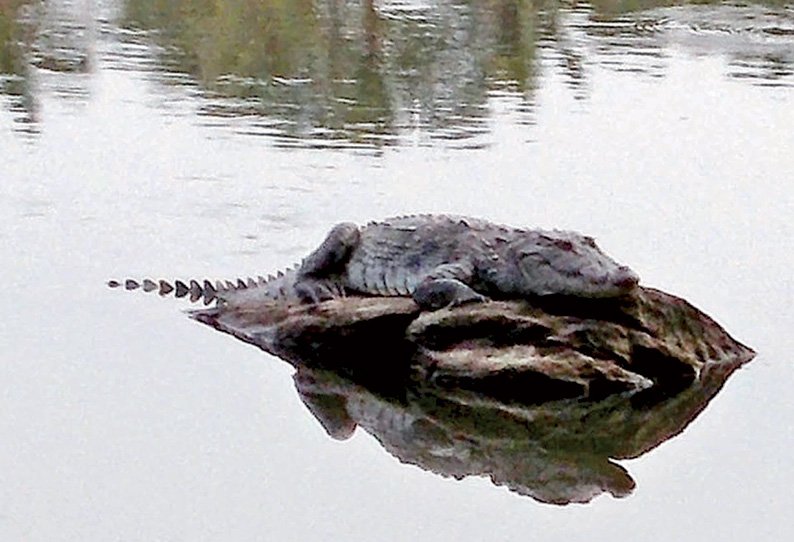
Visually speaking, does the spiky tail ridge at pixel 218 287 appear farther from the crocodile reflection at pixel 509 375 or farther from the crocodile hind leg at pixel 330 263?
the crocodile reflection at pixel 509 375

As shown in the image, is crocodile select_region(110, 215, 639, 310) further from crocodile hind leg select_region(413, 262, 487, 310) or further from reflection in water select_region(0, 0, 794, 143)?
reflection in water select_region(0, 0, 794, 143)

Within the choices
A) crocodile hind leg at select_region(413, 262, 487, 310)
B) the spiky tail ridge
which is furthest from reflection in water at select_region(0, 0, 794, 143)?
crocodile hind leg at select_region(413, 262, 487, 310)

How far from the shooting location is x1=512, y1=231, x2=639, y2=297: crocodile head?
643cm

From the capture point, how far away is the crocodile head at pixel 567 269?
6426 millimetres

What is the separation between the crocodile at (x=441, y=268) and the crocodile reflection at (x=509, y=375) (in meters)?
0.09

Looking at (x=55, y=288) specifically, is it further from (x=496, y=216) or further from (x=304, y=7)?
(x=304, y=7)

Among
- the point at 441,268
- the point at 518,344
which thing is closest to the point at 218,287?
the point at 441,268

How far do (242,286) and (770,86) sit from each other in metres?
7.34

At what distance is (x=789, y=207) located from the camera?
951cm

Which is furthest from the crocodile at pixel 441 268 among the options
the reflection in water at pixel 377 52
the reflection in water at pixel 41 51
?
the reflection in water at pixel 41 51

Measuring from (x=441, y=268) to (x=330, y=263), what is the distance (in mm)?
560

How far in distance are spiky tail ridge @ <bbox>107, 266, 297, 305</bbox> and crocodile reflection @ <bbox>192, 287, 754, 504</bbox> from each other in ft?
0.65

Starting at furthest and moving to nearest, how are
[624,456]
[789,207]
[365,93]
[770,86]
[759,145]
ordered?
[770,86]
[365,93]
[759,145]
[789,207]
[624,456]

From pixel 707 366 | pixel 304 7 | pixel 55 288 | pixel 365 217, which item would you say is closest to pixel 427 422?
pixel 707 366
